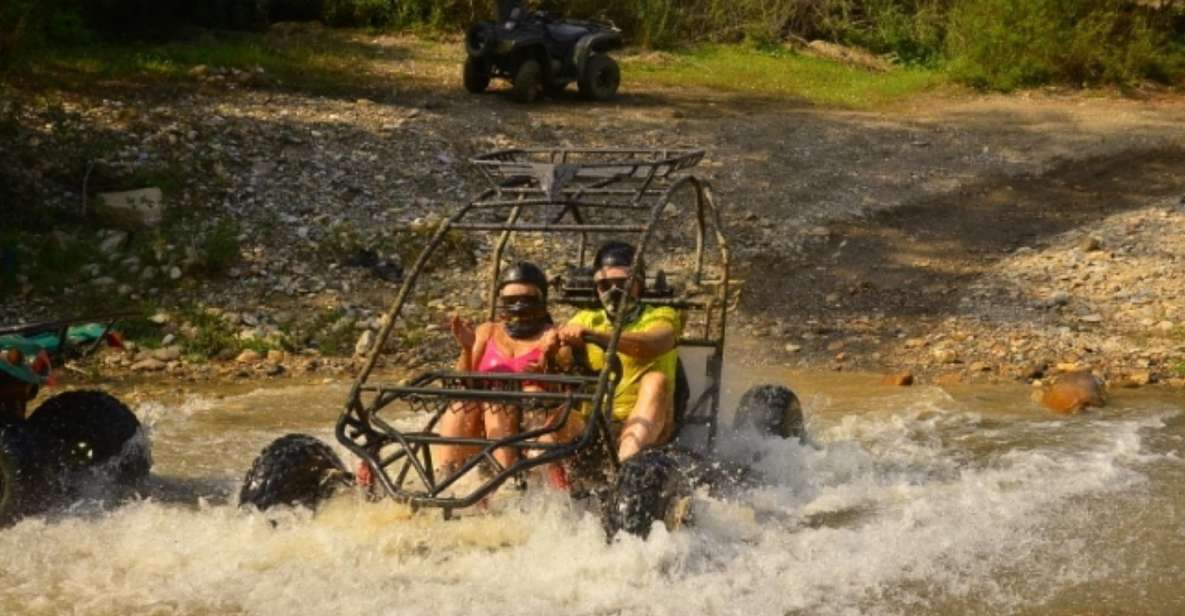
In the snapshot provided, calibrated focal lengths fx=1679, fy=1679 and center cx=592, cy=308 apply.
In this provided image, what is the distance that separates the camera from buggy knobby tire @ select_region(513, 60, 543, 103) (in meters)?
17.7

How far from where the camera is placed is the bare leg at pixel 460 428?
785 centimetres

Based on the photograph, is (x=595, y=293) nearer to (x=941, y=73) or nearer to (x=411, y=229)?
(x=411, y=229)

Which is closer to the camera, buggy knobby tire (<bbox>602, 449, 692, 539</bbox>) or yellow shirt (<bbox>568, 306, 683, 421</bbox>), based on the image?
buggy knobby tire (<bbox>602, 449, 692, 539</bbox>)

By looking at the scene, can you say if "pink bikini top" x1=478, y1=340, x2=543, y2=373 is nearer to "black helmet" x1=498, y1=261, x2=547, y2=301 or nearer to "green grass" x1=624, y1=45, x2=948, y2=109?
"black helmet" x1=498, y1=261, x2=547, y2=301

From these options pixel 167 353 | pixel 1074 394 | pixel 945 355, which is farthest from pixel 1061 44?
pixel 167 353

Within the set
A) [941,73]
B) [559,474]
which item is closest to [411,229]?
[559,474]

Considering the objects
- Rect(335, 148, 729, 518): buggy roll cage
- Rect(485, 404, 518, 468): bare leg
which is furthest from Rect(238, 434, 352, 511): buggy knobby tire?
Rect(485, 404, 518, 468): bare leg

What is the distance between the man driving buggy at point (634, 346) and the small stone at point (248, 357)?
156 inches

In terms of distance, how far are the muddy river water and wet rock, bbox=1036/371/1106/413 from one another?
1.19 m

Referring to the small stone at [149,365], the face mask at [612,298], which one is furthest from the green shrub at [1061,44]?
the face mask at [612,298]

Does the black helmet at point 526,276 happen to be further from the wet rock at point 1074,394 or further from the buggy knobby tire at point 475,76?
the buggy knobby tire at point 475,76

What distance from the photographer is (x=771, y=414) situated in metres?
9.36

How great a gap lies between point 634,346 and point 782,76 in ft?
44.2

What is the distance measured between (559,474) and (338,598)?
1245 millimetres
